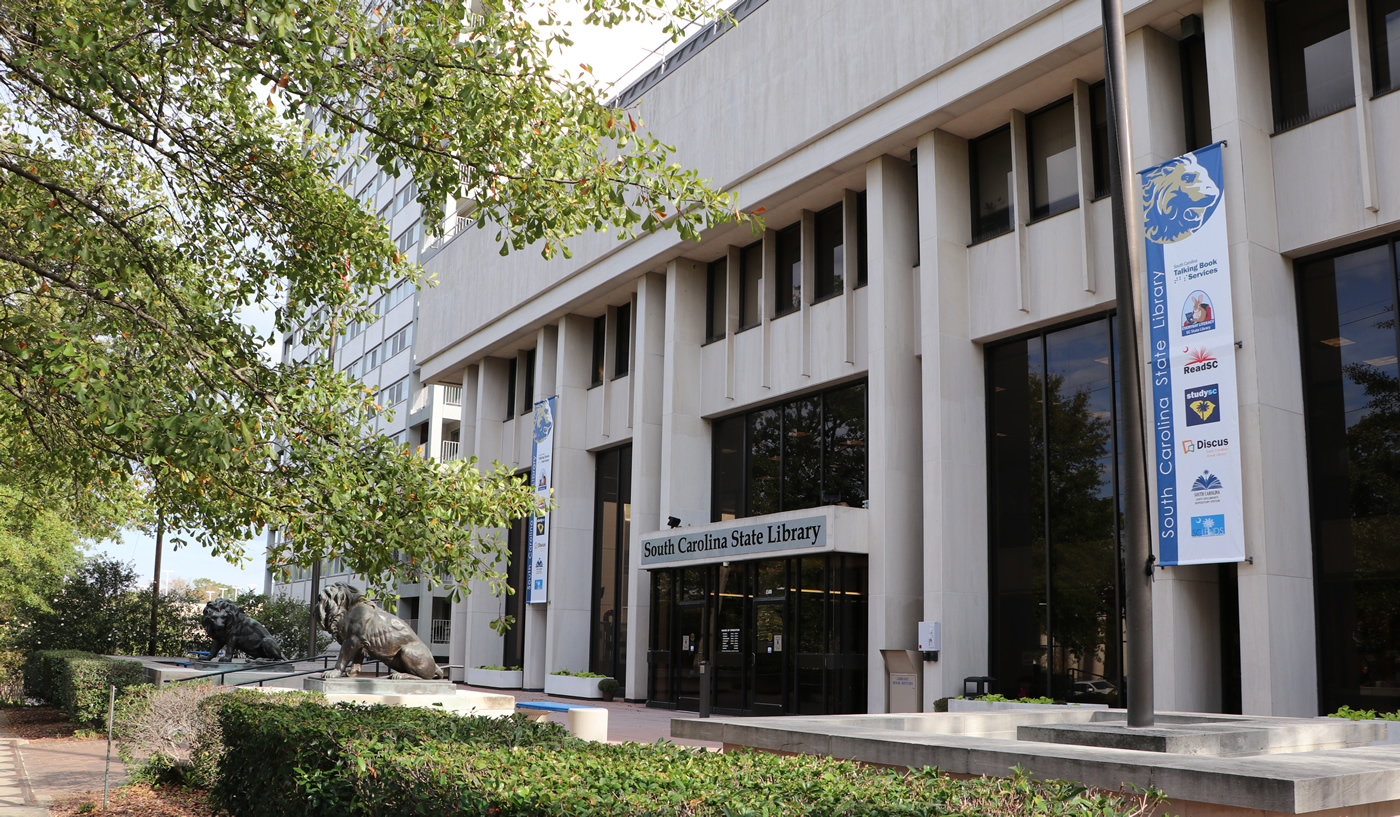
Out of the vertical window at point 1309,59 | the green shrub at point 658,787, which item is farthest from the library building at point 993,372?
the green shrub at point 658,787

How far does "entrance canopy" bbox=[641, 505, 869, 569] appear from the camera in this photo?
2127cm

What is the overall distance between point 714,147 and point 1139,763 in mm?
22282

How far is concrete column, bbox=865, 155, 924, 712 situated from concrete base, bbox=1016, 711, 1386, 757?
10479mm

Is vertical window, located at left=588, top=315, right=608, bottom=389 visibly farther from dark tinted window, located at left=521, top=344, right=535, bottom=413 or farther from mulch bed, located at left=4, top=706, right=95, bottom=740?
mulch bed, located at left=4, top=706, right=95, bottom=740

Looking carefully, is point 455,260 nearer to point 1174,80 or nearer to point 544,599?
point 544,599

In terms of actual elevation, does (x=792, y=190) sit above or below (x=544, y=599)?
above

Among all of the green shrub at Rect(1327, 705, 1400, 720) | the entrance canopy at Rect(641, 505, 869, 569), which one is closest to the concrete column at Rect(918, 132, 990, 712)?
the entrance canopy at Rect(641, 505, 869, 569)

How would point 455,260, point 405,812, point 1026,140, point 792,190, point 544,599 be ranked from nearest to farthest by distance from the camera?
point 405,812
point 1026,140
point 792,190
point 544,599
point 455,260

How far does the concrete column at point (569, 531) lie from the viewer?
32.0m

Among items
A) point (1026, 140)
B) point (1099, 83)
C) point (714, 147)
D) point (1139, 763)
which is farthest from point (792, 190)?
point (1139, 763)

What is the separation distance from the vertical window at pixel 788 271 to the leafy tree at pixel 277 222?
51.8 ft

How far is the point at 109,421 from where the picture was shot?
7.80 metres

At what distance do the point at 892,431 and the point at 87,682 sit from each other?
648 inches

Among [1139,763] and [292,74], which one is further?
[292,74]
